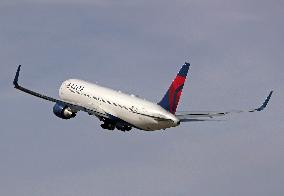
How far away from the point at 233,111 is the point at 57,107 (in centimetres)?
2352

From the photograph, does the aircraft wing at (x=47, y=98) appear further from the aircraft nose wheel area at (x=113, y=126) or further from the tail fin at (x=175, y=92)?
the tail fin at (x=175, y=92)

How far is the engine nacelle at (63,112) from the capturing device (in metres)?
103

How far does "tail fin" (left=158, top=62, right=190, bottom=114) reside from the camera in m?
93.8

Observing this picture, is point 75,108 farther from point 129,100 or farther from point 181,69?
point 181,69

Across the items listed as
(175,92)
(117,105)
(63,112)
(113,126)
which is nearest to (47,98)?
(63,112)

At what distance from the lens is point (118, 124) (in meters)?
102

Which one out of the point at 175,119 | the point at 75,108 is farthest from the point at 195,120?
the point at 75,108

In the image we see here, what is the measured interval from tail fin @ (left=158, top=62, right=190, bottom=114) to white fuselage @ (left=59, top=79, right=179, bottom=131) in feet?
2.90

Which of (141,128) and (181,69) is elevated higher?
(181,69)

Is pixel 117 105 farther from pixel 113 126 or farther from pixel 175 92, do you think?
pixel 175 92

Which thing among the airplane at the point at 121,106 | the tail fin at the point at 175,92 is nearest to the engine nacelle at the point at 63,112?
the airplane at the point at 121,106

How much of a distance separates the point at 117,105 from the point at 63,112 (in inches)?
311

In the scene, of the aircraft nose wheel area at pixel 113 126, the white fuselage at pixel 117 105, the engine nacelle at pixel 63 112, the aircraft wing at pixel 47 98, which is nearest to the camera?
the white fuselage at pixel 117 105

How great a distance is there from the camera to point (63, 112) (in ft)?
339
